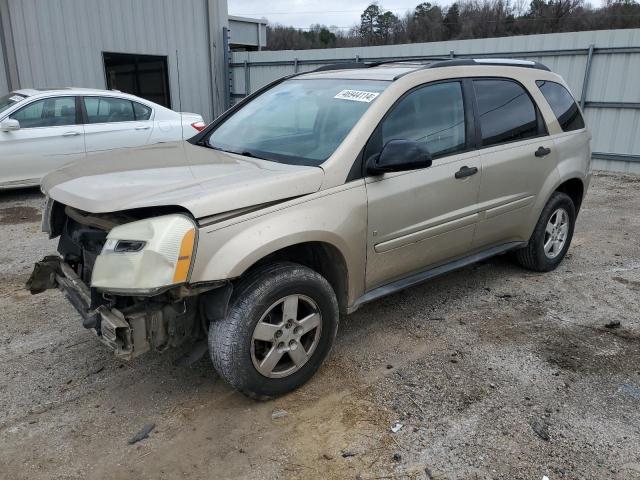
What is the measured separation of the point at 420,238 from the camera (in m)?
3.65

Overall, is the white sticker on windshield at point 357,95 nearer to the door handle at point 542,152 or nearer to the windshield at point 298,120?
the windshield at point 298,120

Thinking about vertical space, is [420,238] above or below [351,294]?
above

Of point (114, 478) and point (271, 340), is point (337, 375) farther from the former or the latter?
point (114, 478)

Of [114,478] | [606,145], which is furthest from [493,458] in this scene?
[606,145]

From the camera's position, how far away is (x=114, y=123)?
27.7ft

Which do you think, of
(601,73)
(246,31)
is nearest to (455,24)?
(246,31)

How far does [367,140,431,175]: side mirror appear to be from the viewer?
10.4ft

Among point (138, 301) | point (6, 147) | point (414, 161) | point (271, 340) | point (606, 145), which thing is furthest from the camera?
point (606, 145)

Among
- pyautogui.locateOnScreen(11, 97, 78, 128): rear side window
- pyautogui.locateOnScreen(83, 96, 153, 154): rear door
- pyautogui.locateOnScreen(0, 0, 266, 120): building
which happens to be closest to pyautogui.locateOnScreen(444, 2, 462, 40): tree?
pyautogui.locateOnScreen(0, 0, 266, 120): building

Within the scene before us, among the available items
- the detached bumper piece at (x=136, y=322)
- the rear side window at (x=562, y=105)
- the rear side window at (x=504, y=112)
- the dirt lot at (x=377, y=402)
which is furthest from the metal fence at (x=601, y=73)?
the detached bumper piece at (x=136, y=322)

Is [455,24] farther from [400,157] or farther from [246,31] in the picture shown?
[400,157]

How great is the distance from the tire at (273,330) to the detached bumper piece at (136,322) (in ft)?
0.53

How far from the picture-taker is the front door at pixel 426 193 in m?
3.38

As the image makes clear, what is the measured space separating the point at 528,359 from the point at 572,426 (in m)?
0.71
